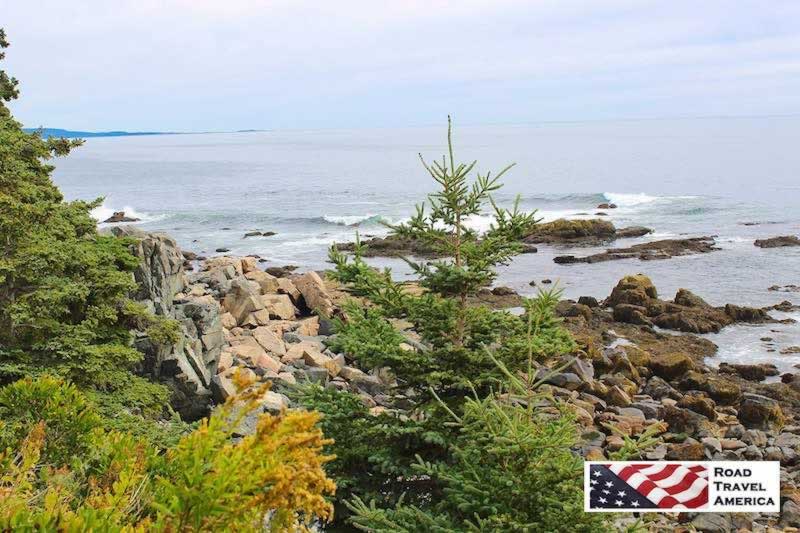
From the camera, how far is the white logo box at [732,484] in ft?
20.5

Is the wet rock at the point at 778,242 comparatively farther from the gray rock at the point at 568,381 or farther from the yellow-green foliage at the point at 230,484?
the yellow-green foliage at the point at 230,484

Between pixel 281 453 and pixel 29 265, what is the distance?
9.40 meters

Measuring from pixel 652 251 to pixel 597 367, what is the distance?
2132cm

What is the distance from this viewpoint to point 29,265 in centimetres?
1177

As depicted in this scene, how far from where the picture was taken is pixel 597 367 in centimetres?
2386

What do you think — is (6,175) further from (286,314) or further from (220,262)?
(220,262)

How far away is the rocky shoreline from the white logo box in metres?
3.31

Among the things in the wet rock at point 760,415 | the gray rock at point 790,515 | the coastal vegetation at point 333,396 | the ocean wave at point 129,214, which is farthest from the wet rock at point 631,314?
the ocean wave at point 129,214

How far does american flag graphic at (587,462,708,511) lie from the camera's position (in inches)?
248

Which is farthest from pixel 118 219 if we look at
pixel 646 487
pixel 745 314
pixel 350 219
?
pixel 646 487

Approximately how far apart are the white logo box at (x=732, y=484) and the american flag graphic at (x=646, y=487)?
3 cm

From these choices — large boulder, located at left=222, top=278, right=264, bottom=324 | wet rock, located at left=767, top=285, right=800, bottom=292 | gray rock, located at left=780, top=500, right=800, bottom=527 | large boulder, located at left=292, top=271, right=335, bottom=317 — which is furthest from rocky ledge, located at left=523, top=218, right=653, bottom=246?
gray rock, located at left=780, top=500, right=800, bottom=527

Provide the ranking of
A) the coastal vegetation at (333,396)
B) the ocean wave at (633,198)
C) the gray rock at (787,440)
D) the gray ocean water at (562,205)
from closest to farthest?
1. the coastal vegetation at (333,396)
2. the gray rock at (787,440)
3. the gray ocean water at (562,205)
4. the ocean wave at (633,198)

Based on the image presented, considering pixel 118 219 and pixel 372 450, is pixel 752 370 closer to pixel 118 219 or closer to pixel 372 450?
pixel 372 450
